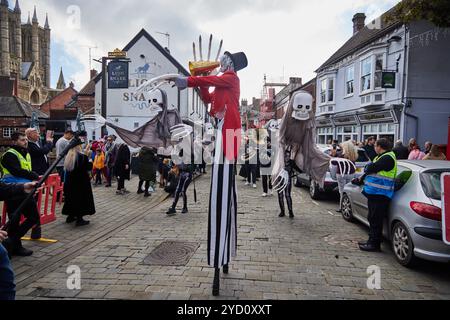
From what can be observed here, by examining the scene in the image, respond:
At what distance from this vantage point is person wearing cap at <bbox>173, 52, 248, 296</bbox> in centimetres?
364

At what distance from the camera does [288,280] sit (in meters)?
4.18

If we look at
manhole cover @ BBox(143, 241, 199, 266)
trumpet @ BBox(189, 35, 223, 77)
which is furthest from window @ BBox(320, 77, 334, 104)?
trumpet @ BBox(189, 35, 223, 77)

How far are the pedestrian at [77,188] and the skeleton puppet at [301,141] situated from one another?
420 cm

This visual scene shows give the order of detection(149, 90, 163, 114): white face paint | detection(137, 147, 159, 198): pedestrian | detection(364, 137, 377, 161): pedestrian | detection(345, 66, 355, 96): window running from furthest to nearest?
1. detection(345, 66, 355, 96): window
2. detection(364, 137, 377, 161): pedestrian
3. detection(137, 147, 159, 198): pedestrian
4. detection(149, 90, 163, 114): white face paint

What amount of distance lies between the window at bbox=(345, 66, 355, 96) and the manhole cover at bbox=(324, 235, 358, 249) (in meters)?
16.5

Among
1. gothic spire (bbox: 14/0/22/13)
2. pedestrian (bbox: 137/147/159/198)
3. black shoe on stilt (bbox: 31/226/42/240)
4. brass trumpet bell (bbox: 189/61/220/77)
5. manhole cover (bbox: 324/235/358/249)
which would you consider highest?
gothic spire (bbox: 14/0/22/13)

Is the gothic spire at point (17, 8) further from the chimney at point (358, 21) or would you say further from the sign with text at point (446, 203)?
the sign with text at point (446, 203)

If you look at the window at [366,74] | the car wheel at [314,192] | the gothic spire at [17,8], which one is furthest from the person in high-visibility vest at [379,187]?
the gothic spire at [17,8]

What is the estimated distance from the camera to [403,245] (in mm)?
4840

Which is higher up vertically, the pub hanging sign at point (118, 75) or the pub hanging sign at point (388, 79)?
the pub hanging sign at point (388, 79)

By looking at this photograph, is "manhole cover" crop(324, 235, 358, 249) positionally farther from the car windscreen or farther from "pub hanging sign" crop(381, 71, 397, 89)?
"pub hanging sign" crop(381, 71, 397, 89)

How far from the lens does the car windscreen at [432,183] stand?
15.1 feet

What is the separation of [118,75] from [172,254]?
1008 centimetres

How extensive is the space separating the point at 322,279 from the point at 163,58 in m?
25.8
